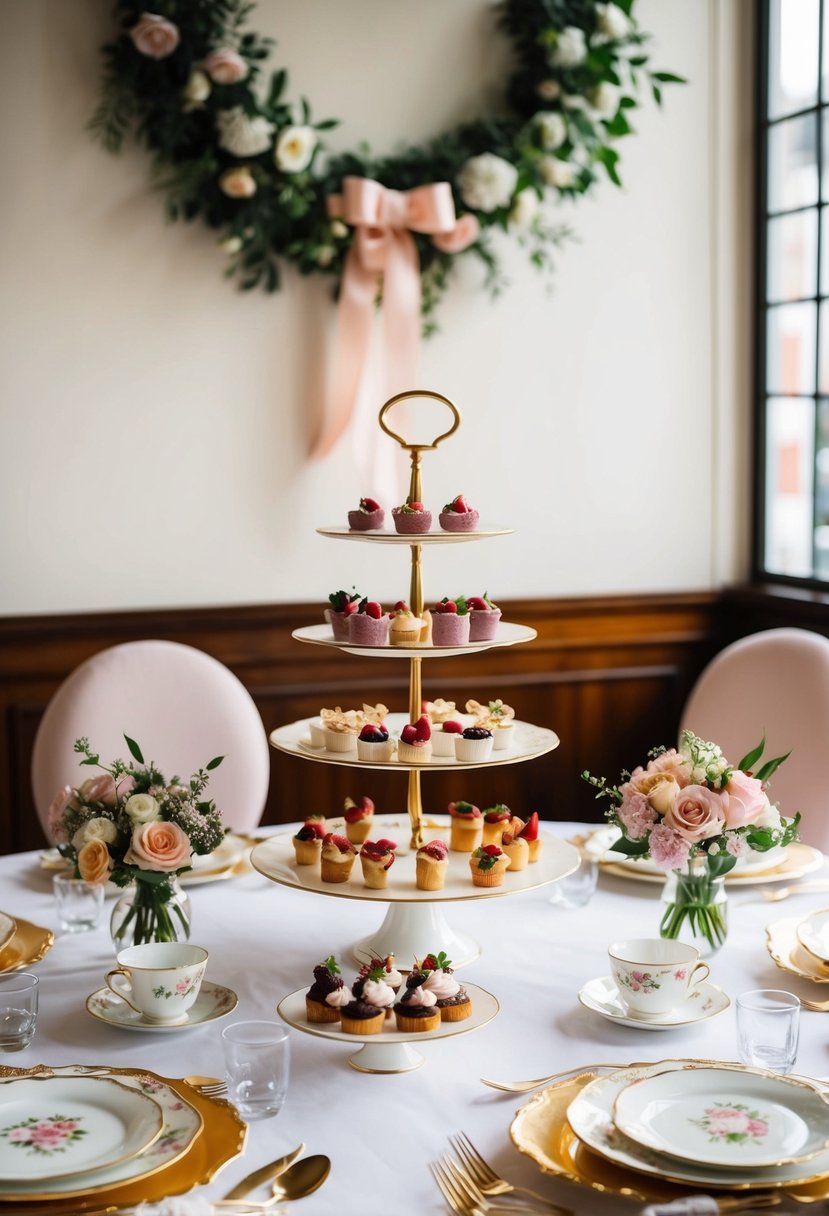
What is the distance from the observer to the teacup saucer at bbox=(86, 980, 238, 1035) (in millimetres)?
1585

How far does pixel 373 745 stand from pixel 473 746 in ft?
0.44

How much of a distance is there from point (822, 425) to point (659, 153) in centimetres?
88

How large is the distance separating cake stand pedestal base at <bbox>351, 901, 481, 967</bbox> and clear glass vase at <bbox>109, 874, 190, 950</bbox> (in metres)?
0.24

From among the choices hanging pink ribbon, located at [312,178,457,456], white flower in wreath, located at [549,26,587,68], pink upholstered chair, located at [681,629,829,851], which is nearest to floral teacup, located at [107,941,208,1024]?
pink upholstered chair, located at [681,629,829,851]

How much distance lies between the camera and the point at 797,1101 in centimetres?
133

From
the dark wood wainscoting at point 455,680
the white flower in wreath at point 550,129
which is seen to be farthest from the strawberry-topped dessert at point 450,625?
the white flower in wreath at point 550,129

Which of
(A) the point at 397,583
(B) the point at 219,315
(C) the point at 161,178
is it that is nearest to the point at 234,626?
(A) the point at 397,583

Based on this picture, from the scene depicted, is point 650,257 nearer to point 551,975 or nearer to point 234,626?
point 234,626

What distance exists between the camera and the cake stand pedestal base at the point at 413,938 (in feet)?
5.89

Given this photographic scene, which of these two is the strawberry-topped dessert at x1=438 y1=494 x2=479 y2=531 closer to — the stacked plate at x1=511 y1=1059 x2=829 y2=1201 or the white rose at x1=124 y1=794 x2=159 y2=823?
the white rose at x1=124 y1=794 x2=159 y2=823

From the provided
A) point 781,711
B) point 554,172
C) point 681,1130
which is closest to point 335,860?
point 681,1130

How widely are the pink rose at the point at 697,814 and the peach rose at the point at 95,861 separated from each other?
0.71m

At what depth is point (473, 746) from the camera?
1796 mm

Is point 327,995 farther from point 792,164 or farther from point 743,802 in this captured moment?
point 792,164
